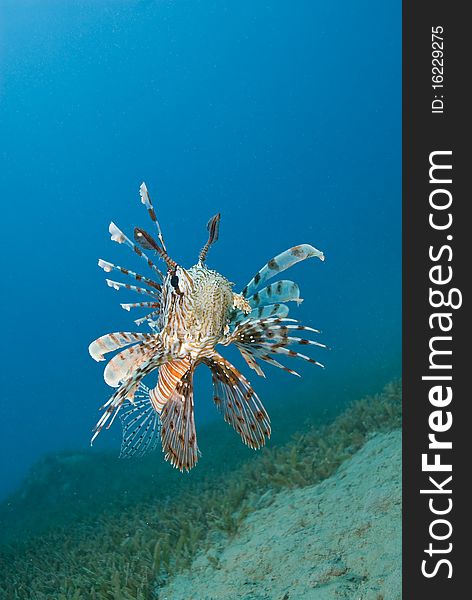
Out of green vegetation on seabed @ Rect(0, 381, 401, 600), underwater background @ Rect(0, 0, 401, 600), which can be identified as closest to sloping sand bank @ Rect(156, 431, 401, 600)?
green vegetation on seabed @ Rect(0, 381, 401, 600)

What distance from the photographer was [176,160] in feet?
240

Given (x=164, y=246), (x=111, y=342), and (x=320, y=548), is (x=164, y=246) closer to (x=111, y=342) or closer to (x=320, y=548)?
(x=111, y=342)

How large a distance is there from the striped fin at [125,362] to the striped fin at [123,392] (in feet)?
0.21

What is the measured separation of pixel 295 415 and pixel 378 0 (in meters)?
67.0

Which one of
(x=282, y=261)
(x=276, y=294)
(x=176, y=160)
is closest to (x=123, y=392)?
(x=276, y=294)

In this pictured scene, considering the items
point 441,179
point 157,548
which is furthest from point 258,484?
point 441,179

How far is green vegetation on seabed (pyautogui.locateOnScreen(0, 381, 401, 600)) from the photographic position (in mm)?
5686

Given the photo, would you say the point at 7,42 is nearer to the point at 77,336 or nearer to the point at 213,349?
the point at 77,336

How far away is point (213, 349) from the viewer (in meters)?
3.50

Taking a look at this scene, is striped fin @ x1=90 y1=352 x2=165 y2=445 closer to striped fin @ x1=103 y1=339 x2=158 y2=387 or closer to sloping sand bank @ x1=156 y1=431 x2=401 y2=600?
striped fin @ x1=103 y1=339 x2=158 y2=387

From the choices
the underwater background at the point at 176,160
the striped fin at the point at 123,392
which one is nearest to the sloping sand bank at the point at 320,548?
the striped fin at the point at 123,392

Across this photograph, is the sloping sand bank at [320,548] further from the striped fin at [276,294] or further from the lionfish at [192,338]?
the striped fin at [276,294]

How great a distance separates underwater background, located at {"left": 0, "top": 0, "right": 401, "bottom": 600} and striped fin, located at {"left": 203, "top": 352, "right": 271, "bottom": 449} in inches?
1356

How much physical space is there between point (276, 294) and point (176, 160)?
7276cm
